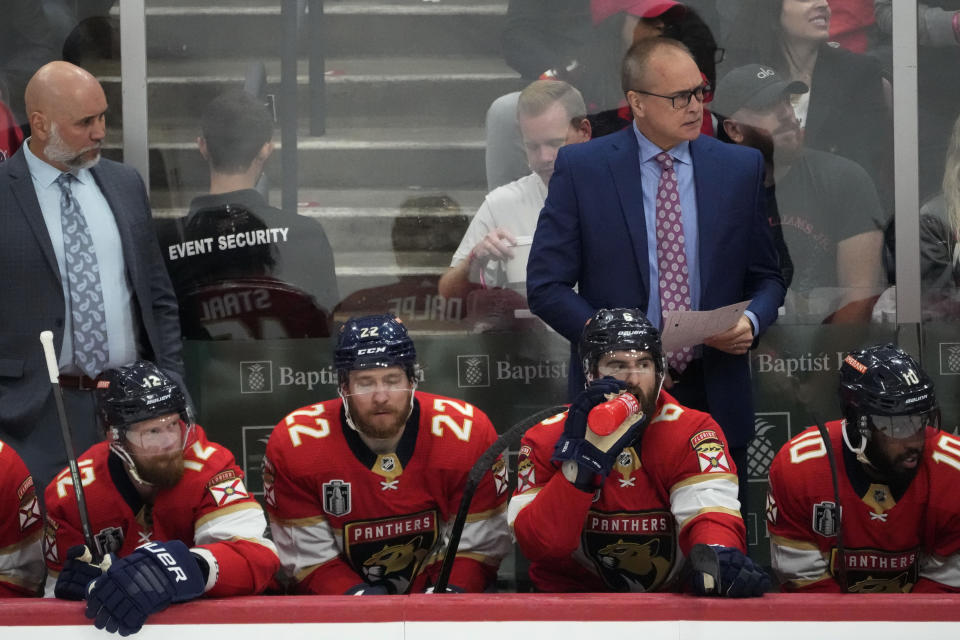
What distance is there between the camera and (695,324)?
150 inches

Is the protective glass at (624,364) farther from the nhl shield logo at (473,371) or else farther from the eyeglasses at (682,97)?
the nhl shield logo at (473,371)

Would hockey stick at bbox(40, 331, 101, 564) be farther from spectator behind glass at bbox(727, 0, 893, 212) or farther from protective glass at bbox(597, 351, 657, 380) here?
spectator behind glass at bbox(727, 0, 893, 212)

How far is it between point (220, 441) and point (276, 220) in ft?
2.63

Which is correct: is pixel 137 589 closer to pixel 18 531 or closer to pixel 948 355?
pixel 18 531

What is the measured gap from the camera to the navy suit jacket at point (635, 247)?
13.2 feet

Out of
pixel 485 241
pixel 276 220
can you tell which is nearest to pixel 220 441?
pixel 276 220

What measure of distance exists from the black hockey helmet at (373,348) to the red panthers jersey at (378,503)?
194mm

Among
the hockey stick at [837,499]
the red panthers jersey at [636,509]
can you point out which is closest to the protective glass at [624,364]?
the red panthers jersey at [636,509]

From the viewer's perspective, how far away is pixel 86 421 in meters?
4.37

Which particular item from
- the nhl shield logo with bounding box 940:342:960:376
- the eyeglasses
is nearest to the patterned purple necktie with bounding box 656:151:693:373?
the eyeglasses

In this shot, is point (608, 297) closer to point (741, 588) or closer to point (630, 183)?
point (630, 183)

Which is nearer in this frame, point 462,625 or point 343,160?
point 462,625

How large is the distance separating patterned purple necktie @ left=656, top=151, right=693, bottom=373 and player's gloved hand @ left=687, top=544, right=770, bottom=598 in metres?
1.14

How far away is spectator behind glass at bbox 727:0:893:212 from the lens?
4895 mm
